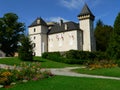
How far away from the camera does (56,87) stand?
→ 45.1 feet

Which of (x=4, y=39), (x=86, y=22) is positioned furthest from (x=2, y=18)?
(x=86, y=22)

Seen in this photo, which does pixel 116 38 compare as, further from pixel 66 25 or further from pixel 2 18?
pixel 2 18

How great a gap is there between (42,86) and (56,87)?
0.85m

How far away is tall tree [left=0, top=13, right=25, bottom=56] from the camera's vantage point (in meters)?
68.4

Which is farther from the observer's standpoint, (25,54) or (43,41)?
(43,41)

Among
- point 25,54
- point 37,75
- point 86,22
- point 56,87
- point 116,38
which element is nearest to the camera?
point 56,87

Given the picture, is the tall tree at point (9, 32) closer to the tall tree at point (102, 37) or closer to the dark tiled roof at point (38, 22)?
the dark tiled roof at point (38, 22)

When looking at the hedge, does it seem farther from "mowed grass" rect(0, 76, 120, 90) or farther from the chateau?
"mowed grass" rect(0, 76, 120, 90)

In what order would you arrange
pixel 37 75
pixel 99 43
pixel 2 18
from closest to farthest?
pixel 37 75
pixel 2 18
pixel 99 43

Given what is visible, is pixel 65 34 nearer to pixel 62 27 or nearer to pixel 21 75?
pixel 62 27

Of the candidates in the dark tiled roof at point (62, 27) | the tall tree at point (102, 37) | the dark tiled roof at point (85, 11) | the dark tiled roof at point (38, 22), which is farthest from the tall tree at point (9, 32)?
the tall tree at point (102, 37)

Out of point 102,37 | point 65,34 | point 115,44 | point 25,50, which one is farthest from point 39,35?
point 115,44

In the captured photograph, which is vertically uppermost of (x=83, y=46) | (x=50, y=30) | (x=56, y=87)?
(x=50, y=30)

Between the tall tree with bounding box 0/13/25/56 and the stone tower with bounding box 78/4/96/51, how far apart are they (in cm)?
1664
